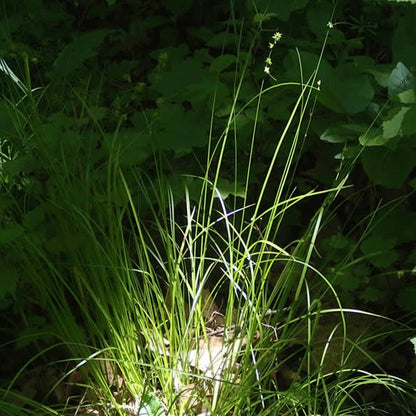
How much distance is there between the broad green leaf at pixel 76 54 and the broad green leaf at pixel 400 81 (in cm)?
106

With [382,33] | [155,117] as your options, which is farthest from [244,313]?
[382,33]

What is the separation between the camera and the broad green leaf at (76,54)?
2.51 m

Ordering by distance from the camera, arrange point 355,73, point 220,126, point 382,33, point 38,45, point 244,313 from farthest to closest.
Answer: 1. point 38,45
2. point 382,33
3. point 220,126
4. point 355,73
5. point 244,313

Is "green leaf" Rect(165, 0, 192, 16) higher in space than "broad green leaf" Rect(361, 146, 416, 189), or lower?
higher

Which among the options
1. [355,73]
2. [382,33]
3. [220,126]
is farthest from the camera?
[382,33]

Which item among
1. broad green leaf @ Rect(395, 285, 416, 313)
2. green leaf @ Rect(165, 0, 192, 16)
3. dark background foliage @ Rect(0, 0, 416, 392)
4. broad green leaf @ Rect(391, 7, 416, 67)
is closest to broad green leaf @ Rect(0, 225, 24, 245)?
dark background foliage @ Rect(0, 0, 416, 392)

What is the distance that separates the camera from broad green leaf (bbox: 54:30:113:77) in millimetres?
2512

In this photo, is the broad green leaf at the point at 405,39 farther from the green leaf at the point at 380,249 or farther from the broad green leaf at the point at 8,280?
the broad green leaf at the point at 8,280

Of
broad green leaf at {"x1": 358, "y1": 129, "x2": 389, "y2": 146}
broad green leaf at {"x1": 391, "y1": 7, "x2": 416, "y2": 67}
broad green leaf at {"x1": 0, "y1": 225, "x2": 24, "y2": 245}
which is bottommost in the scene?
broad green leaf at {"x1": 0, "y1": 225, "x2": 24, "y2": 245}

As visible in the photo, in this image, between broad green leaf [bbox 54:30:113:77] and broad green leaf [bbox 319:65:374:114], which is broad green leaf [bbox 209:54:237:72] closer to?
broad green leaf [bbox 319:65:374:114]

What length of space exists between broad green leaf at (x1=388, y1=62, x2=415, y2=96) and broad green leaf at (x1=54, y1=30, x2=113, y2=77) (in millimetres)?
1060

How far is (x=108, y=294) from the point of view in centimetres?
162

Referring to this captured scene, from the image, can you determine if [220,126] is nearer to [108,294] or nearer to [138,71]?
[108,294]

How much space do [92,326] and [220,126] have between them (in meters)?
0.73
